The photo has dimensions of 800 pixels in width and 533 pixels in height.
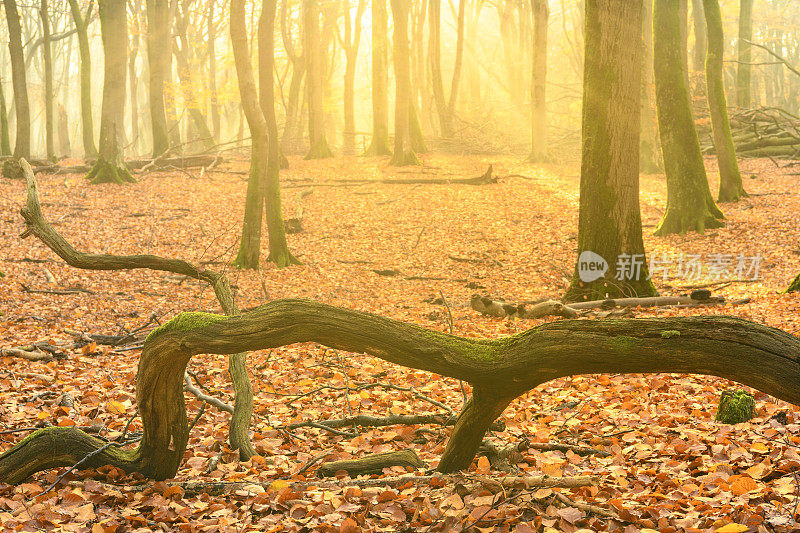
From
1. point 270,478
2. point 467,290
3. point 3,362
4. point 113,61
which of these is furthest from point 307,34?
point 270,478

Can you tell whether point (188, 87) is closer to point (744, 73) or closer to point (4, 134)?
point (4, 134)

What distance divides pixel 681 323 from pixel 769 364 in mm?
407

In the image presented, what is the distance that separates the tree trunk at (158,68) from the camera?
23.3 metres

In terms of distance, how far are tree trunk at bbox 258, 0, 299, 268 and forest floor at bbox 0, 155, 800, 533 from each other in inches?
21.9

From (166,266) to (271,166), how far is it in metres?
8.68

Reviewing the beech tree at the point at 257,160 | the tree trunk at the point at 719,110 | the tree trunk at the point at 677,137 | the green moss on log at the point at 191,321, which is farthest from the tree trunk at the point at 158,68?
the green moss on log at the point at 191,321

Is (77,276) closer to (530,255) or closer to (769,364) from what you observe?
(530,255)

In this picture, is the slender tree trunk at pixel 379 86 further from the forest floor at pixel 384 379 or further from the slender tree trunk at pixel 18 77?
the slender tree trunk at pixel 18 77

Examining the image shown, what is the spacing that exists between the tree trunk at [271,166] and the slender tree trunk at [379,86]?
1191 centimetres

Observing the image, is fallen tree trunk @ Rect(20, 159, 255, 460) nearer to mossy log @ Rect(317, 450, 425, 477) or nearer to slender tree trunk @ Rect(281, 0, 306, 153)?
mossy log @ Rect(317, 450, 425, 477)

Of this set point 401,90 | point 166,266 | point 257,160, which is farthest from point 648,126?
point 166,266

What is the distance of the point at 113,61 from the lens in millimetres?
19984

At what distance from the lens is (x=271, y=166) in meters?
13.2

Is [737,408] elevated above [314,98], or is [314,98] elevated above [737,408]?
[314,98]
